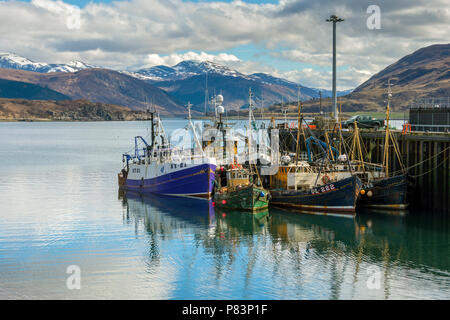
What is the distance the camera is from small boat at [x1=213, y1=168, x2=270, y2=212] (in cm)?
4456

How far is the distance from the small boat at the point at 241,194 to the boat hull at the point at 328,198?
2.29 m

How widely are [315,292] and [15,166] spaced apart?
73.8m

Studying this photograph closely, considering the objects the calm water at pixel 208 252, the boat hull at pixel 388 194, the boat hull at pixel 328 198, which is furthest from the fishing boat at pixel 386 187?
the boat hull at pixel 328 198

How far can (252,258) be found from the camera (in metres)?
31.9

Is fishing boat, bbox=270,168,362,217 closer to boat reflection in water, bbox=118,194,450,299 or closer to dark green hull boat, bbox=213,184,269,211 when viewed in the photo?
boat reflection in water, bbox=118,194,450,299

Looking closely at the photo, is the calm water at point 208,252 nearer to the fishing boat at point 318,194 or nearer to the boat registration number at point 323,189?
the fishing boat at point 318,194

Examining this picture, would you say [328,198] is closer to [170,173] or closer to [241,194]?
[241,194]

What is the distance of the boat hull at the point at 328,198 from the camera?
4234 centimetres

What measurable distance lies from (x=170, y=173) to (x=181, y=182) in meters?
1.63

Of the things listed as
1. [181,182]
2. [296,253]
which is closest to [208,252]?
[296,253]

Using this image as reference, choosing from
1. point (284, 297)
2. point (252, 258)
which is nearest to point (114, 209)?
point (252, 258)

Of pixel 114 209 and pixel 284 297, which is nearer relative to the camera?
pixel 284 297

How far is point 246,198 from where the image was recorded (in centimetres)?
4481

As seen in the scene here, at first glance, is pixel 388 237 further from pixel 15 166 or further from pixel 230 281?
pixel 15 166
